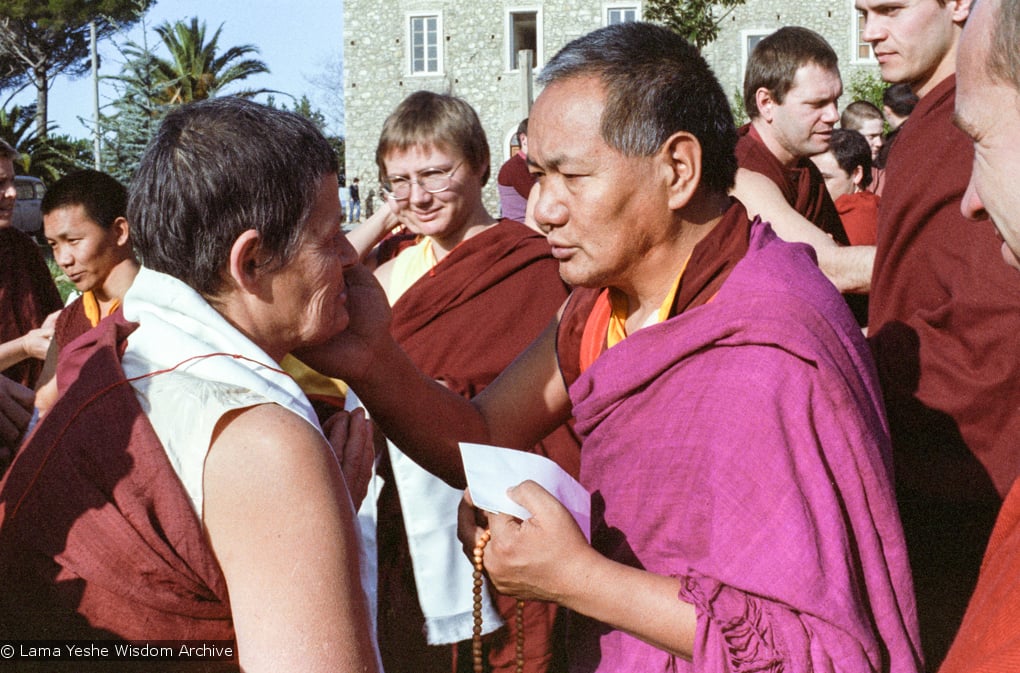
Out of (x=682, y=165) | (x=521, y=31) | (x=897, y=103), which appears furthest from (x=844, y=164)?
(x=521, y=31)

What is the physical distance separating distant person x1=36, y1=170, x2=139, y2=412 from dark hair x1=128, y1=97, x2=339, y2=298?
2804mm

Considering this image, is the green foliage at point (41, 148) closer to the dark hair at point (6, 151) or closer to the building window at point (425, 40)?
the building window at point (425, 40)

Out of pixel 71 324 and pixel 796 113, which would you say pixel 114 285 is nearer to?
pixel 71 324

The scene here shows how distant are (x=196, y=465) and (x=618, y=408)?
0.81m

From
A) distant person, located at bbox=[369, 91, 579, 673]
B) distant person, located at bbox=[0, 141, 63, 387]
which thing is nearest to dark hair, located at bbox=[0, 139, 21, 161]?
distant person, located at bbox=[0, 141, 63, 387]

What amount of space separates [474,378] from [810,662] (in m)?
2.13

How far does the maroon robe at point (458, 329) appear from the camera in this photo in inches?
141

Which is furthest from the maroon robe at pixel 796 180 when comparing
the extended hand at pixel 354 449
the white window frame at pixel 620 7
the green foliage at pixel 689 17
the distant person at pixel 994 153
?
the white window frame at pixel 620 7

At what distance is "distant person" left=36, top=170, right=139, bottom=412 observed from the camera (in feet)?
14.7

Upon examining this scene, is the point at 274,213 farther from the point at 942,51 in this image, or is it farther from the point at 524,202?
the point at 524,202

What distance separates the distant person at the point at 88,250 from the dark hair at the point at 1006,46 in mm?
3847

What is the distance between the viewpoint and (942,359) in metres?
2.35

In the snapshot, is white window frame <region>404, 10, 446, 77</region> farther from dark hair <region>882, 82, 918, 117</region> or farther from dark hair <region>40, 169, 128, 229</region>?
dark hair <region>40, 169, 128, 229</region>

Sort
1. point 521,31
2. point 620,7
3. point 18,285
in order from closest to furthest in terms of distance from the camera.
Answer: point 18,285 < point 620,7 < point 521,31
